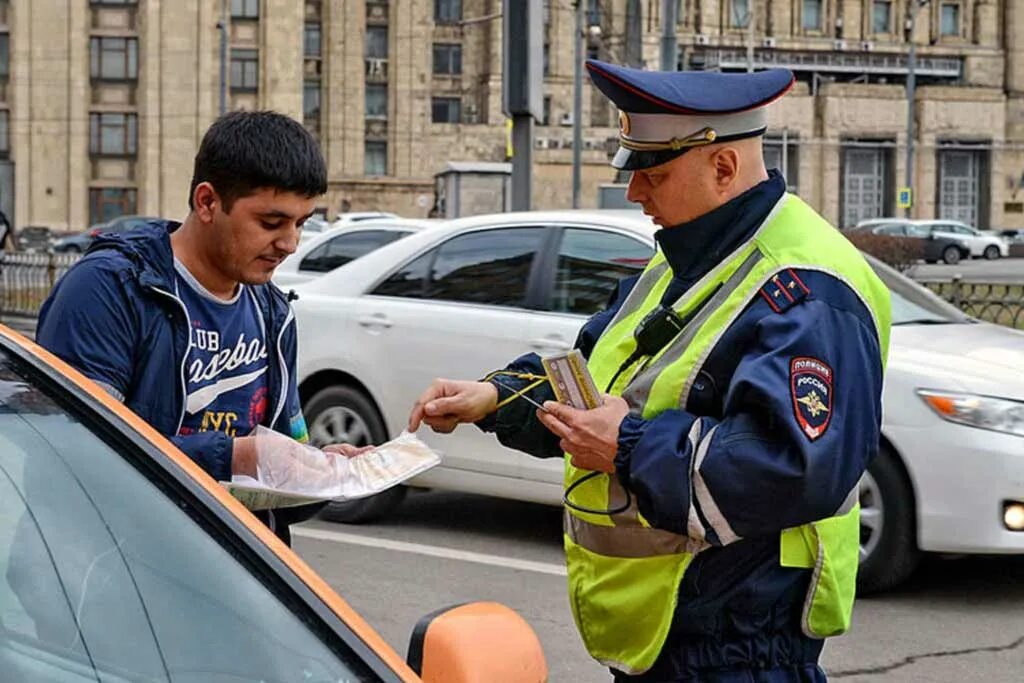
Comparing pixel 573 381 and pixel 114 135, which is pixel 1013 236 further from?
pixel 573 381

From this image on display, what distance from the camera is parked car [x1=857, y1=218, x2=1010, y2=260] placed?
55.7m

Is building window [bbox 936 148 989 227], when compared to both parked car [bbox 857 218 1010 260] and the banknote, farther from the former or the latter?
the banknote

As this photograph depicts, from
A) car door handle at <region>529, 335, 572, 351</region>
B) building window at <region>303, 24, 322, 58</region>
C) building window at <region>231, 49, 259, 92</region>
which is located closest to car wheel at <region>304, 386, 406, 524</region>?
car door handle at <region>529, 335, 572, 351</region>

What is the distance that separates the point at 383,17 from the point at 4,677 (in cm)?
7575

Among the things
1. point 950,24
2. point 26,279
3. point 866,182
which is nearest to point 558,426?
point 26,279

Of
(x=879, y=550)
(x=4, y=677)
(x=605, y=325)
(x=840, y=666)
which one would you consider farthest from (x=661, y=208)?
(x=879, y=550)

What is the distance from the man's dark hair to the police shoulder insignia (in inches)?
42.1

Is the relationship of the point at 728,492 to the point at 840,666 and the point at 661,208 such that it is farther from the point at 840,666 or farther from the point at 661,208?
the point at 840,666

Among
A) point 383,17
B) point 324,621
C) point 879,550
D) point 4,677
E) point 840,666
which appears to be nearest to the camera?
point 4,677

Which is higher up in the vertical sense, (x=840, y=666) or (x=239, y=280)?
(x=239, y=280)

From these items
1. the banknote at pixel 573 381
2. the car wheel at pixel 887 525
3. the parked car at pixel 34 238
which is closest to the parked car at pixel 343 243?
the car wheel at pixel 887 525

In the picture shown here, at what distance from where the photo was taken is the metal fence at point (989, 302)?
14.7 m

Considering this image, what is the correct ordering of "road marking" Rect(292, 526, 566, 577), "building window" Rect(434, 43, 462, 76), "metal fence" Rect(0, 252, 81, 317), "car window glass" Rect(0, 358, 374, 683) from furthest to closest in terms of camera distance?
"building window" Rect(434, 43, 462, 76)
"metal fence" Rect(0, 252, 81, 317)
"road marking" Rect(292, 526, 566, 577)
"car window glass" Rect(0, 358, 374, 683)

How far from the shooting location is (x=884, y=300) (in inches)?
105
